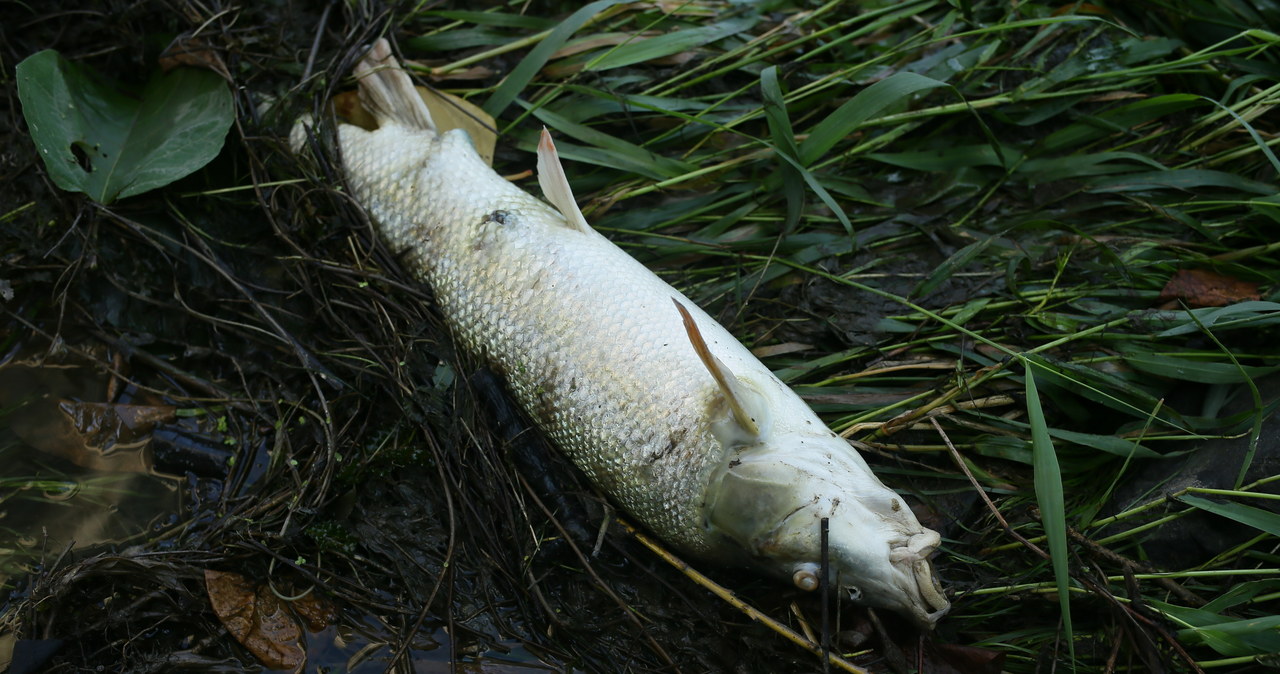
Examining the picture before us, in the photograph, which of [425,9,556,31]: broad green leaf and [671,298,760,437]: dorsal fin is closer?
[671,298,760,437]: dorsal fin

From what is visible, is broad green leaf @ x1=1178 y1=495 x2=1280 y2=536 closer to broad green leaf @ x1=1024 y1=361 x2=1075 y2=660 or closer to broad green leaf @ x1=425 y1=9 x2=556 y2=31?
broad green leaf @ x1=1024 y1=361 x2=1075 y2=660

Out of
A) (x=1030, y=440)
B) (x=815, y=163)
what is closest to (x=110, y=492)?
(x=815, y=163)

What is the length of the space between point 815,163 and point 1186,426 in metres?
1.77

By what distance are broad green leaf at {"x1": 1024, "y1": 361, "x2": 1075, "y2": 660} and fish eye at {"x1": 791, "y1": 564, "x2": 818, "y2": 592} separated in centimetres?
71

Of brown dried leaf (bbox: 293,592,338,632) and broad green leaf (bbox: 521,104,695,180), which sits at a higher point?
broad green leaf (bbox: 521,104,695,180)

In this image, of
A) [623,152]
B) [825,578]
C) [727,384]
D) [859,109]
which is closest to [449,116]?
[623,152]

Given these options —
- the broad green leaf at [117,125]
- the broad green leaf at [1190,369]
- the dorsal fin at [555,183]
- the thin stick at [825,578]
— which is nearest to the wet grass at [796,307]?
the broad green leaf at [1190,369]

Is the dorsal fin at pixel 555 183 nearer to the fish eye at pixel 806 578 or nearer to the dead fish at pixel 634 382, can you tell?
the dead fish at pixel 634 382

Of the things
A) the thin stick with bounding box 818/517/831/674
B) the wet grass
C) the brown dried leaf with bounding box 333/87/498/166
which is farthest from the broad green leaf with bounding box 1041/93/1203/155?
the brown dried leaf with bounding box 333/87/498/166

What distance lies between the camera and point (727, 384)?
97.1 inches

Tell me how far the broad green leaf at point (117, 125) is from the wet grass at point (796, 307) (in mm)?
149

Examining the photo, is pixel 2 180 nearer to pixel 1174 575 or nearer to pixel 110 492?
pixel 110 492

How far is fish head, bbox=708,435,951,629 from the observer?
7.77ft

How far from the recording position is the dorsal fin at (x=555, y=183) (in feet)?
9.71
